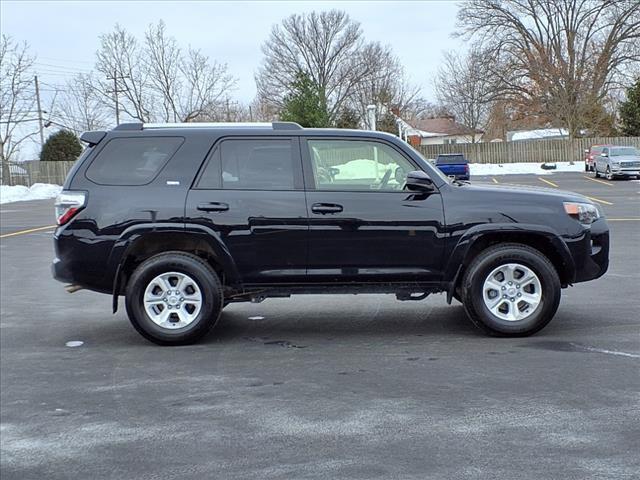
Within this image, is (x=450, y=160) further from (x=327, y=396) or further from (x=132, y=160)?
(x=327, y=396)

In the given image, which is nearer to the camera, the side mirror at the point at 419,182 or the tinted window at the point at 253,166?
the side mirror at the point at 419,182

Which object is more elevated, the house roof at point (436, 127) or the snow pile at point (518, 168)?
the house roof at point (436, 127)

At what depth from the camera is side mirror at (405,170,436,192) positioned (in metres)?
6.44

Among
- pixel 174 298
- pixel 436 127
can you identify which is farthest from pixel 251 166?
pixel 436 127

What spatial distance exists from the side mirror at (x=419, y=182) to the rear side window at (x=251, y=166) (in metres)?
1.04

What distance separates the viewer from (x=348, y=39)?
2667 inches

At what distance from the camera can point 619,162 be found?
35125mm

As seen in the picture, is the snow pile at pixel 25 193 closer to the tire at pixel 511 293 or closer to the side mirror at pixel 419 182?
the side mirror at pixel 419 182

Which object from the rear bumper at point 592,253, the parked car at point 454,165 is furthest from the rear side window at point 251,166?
the parked car at point 454,165

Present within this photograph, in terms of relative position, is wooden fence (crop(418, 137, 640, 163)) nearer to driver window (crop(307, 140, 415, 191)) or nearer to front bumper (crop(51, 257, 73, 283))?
driver window (crop(307, 140, 415, 191))

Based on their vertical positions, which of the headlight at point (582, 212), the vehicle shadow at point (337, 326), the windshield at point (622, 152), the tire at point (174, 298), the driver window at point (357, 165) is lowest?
the vehicle shadow at point (337, 326)

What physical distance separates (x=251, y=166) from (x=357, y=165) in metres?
0.96

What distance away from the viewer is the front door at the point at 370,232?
21.3 ft

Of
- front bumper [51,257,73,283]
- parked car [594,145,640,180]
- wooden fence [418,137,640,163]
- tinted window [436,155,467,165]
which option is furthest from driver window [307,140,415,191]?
wooden fence [418,137,640,163]
